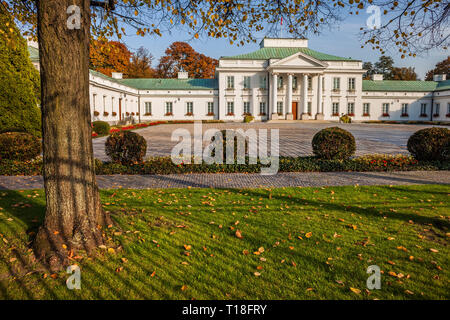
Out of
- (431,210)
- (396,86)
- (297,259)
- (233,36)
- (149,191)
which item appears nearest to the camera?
(297,259)

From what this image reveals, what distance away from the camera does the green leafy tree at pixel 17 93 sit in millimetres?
10875

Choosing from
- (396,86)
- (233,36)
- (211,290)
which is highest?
(396,86)

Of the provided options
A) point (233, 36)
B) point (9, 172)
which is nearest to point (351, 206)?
point (233, 36)

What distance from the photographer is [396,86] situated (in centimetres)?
4325

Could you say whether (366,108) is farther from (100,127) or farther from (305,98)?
(100,127)

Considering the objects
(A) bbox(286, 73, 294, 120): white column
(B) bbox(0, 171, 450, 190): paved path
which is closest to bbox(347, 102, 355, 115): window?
(A) bbox(286, 73, 294, 120): white column

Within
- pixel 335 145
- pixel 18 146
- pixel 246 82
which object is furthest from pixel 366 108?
pixel 18 146

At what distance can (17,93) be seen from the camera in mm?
11109

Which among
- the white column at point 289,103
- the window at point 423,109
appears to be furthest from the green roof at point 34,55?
the window at point 423,109

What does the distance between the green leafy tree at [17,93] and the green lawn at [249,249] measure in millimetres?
6348

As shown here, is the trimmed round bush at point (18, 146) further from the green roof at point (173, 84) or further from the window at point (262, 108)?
the window at point (262, 108)

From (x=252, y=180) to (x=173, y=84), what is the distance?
37.1 m

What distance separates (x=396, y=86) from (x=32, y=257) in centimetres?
4937

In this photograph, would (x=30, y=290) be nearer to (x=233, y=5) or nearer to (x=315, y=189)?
(x=233, y=5)
